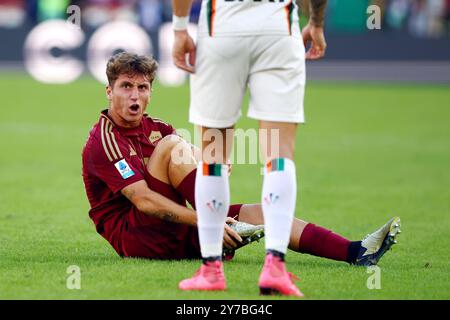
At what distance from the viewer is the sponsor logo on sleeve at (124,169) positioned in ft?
19.9

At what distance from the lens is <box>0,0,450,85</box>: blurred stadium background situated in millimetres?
25250

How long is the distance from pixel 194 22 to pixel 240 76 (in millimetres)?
19560

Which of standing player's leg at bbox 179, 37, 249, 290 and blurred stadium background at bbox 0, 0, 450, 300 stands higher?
standing player's leg at bbox 179, 37, 249, 290

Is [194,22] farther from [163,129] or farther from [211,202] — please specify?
[211,202]

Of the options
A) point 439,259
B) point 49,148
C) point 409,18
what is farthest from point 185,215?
point 409,18

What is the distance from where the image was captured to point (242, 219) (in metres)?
6.50

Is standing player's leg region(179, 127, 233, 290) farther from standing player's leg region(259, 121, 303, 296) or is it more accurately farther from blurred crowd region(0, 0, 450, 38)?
blurred crowd region(0, 0, 450, 38)

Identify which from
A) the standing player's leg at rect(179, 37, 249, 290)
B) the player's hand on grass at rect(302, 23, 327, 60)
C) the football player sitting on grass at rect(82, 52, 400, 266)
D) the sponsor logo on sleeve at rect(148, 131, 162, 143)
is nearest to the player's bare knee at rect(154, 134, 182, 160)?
the football player sitting on grass at rect(82, 52, 400, 266)

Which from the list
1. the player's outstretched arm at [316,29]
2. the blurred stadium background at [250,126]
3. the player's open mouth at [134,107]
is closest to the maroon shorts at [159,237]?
the blurred stadium background at [250,126]

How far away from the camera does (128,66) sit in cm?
621

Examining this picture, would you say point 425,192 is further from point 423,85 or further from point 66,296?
point 423,85

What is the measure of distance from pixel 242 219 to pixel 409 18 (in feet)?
73.4

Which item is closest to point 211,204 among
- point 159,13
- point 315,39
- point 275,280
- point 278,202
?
point 278,202

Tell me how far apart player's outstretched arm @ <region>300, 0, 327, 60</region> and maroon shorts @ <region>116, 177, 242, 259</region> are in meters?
1.18
